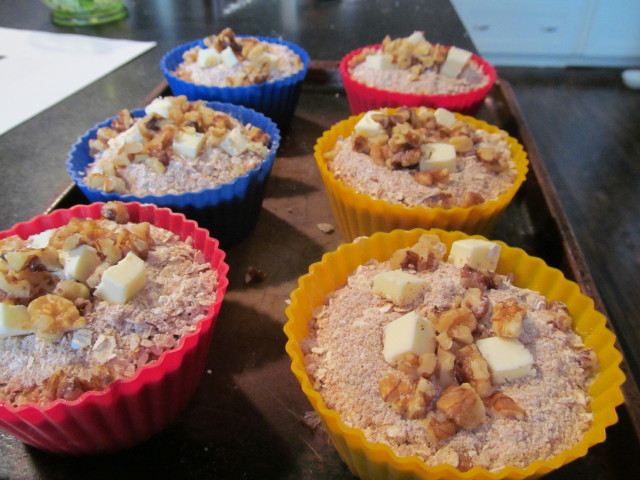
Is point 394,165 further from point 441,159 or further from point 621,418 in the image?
point 621,418

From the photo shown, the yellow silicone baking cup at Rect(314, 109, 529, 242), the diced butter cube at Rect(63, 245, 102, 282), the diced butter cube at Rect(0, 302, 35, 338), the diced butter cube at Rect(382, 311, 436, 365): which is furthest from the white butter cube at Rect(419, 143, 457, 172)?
the diced butter cube at Rect(0, 302, 35, 338)

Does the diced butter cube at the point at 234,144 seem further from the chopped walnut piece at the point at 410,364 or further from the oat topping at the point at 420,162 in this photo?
the chopped walnut piece at the point at 410,364

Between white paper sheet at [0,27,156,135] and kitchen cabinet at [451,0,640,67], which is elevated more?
white paper sheet at [0,27,156,135]

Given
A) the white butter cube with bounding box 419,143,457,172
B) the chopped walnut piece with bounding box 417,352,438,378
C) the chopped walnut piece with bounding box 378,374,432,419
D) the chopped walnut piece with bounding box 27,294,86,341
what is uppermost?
the chopped walnut piece with bounding box 27,294,86,341

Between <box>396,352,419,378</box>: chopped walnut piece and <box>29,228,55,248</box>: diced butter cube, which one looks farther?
<box>29,228,55,248</box>: diced butter cube

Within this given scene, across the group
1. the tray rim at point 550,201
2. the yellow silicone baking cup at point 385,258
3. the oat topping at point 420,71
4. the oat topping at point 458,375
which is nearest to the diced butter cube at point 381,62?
the oat topping at point 420,71

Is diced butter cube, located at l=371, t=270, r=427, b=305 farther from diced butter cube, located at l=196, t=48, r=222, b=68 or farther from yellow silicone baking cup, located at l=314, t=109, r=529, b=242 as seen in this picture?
diced butter cube, located at l=196, t=48, r=222, b=68

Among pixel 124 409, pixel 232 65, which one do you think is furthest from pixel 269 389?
pixel 232 65
